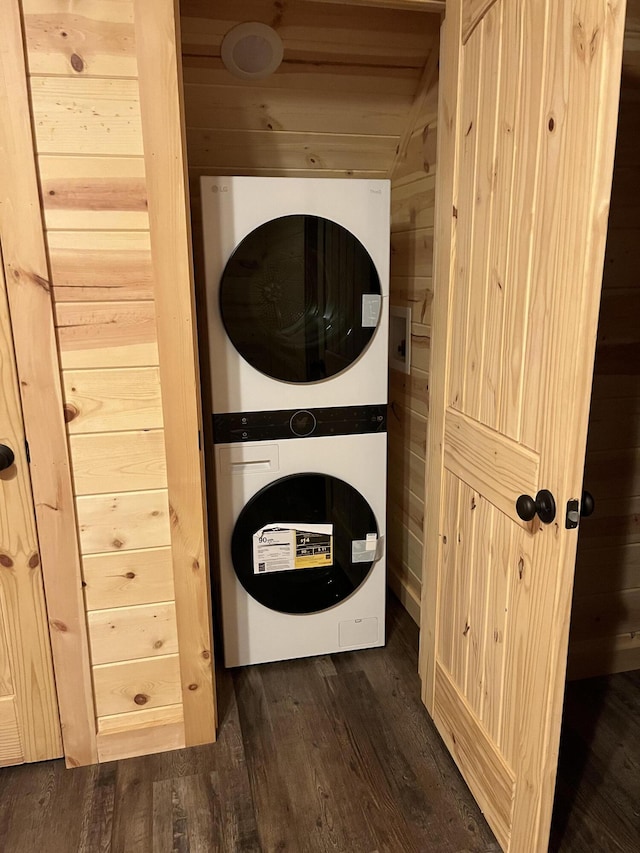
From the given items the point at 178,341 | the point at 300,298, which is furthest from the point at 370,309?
the point at 178,341

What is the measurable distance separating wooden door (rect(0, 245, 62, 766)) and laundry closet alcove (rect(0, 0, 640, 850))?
0.03 m

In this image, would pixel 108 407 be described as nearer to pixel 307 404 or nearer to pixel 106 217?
pixel 106 217

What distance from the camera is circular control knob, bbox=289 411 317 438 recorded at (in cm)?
201

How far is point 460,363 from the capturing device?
159 cm

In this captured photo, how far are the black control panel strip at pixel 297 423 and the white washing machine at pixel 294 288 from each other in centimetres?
3

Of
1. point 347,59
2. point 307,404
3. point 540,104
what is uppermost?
point 347,59

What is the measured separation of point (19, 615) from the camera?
167cm

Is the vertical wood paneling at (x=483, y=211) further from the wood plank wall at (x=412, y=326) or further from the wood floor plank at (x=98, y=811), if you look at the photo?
the wood floor plank at (x=98, y=811)

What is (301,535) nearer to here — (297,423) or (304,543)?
(304,543)

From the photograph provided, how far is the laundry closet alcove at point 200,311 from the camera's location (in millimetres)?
1216

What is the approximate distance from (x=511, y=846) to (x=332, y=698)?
2.42 ft

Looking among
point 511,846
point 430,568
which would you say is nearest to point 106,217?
point 430,568

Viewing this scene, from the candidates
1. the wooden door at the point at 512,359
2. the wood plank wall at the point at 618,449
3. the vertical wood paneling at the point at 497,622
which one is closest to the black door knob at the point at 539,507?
the wooden door at the point at 512,359

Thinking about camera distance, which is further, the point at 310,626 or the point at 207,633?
the point at 310,626
